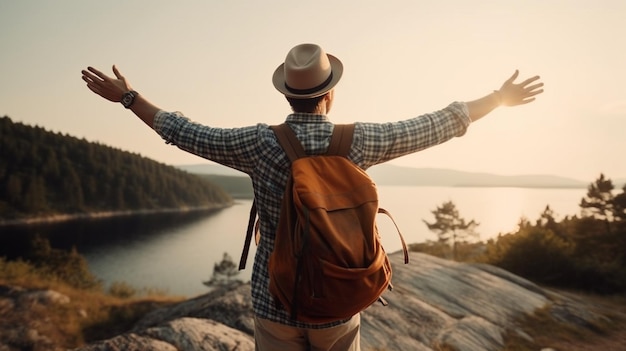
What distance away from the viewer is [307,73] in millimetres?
2143

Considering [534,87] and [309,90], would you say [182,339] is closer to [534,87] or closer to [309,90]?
[309,90]

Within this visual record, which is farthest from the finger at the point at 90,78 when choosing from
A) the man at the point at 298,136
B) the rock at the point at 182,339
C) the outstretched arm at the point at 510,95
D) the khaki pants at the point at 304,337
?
the rock at the point at 182,339

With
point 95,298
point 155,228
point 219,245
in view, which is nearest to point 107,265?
point 219,245

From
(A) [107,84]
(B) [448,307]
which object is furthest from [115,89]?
(B) [448,307]

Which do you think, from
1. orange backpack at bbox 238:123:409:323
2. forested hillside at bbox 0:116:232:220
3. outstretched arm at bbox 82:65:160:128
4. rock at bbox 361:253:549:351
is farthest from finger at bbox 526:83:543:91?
forested hillside at bbox 0:116:232:220

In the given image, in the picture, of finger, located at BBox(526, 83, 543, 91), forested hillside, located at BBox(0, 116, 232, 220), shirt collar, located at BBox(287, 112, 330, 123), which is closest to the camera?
shirt collar, located at BBox(287, 112, 330, 123)

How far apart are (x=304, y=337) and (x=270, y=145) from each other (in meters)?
1.00

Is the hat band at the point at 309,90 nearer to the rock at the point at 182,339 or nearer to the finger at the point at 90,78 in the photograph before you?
the finger at the point at 90,78

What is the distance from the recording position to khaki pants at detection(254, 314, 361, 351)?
6.98ft

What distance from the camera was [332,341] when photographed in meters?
2.15

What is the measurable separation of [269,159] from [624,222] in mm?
30464

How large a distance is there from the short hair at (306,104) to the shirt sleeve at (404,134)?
0.25m

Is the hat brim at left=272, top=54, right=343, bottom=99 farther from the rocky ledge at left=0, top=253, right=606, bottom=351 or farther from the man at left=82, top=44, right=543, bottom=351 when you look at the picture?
the rocky ledge at left=0, top=253, right=606, bottom=351

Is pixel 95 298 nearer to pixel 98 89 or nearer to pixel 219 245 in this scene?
pixel 98 89
